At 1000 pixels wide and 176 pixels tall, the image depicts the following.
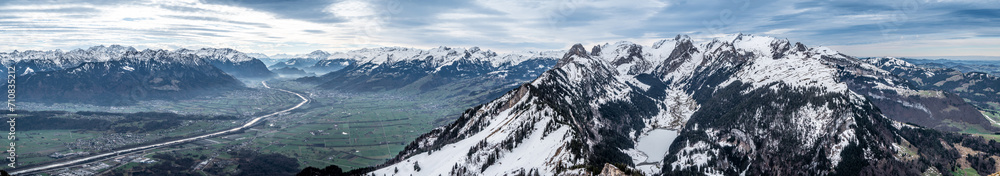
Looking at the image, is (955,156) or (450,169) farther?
(955,156)

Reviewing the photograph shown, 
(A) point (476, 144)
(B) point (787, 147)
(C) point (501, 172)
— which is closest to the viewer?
(C) point (501, 172)

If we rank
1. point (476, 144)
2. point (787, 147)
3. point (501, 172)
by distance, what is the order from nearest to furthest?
1. point (501, 172)
2. point (476, 144)
3. point (787, 147)

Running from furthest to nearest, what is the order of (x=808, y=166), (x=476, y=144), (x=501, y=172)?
1. (x=808, y=166)
2. (x=476, y=144)
3. (x=501, y=172)

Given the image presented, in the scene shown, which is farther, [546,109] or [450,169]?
[546,109]

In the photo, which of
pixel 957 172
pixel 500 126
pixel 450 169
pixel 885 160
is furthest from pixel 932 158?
pixel 450 169

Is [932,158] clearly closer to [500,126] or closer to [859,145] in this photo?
[859,145]

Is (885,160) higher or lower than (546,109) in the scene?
lower

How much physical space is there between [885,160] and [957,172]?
30374 mm

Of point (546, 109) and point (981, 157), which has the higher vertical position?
point (546, 109)

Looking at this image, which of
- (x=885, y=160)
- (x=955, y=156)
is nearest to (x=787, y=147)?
(x=885, y=160)

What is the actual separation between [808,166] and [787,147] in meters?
15.4

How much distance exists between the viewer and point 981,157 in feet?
612

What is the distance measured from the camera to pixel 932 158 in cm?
18125

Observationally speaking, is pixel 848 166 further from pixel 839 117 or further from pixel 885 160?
pixel 839 117
